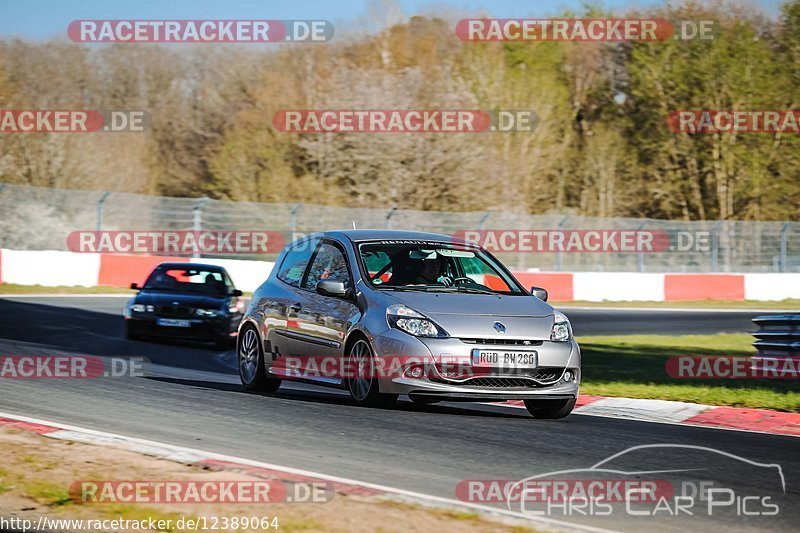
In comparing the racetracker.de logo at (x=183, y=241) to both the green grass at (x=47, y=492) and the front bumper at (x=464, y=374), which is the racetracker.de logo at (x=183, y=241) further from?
the green grass at (x=47, y=492)

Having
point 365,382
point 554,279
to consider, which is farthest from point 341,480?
point 554,279

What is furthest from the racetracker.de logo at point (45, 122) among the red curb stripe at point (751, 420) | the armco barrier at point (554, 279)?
the red curb stripe at point (751, 420)

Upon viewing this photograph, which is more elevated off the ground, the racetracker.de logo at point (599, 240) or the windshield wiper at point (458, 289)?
the racetracker.de logo at point (599, 240)

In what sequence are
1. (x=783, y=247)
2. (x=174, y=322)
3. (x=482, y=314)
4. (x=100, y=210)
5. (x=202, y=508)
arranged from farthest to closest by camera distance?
(x=783, y=247) → (x=100, y=210) → (x=174, y=322) → (x=482, y=314) → (x=202, y=508)

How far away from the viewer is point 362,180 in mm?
45250

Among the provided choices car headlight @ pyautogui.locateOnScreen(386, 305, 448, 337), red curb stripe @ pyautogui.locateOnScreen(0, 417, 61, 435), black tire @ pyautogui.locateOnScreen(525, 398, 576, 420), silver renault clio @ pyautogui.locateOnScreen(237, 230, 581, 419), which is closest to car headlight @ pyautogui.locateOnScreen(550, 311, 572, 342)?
silver renault clio @ pyautogui.locateOnScreen(237, 230, 581, 419)

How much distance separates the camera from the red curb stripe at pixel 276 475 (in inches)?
252

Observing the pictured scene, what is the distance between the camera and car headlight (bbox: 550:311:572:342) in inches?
382

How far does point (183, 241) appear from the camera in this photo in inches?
1257

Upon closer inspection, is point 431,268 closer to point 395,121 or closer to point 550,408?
point 550,408

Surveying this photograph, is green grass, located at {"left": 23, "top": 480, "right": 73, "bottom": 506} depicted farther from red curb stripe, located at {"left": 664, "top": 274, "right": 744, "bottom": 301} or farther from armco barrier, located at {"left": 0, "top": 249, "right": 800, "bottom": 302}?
red curb stripe, located at {"left": 664, "top": 274, "right": 744, "bottom": 301}

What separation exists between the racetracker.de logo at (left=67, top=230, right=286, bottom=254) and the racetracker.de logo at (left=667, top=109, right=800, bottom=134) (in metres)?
22.3

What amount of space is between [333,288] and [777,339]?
7.54 metres

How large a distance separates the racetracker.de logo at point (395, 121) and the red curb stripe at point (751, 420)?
30.6 metres
